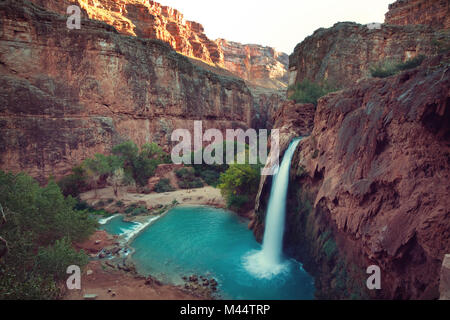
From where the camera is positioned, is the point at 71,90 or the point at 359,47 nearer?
the point at 359,47

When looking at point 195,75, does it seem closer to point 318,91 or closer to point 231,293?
point 318,91

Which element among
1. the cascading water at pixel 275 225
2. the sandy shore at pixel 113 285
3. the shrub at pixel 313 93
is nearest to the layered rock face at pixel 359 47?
the shrub at pixel 313 93

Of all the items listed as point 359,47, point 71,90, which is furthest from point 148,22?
point 359,47

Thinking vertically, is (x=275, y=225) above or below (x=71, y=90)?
below

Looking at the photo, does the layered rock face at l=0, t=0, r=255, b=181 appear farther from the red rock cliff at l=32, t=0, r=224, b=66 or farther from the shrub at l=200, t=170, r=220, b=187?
the red rock cliff at l=32, t=0, r=224, b=66

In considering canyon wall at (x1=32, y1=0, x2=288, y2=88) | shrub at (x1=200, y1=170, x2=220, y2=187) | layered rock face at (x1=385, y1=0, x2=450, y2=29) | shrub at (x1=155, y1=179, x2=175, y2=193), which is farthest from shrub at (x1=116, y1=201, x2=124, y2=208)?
layered rock face at (x1=385, y1=0, x2=450, y2=29)

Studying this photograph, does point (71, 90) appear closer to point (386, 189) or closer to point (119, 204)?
point (119, 204)

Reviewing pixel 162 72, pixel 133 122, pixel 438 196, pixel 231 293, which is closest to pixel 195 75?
pixel 162 72

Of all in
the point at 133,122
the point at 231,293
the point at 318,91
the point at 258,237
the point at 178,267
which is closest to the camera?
the point at 231,293
